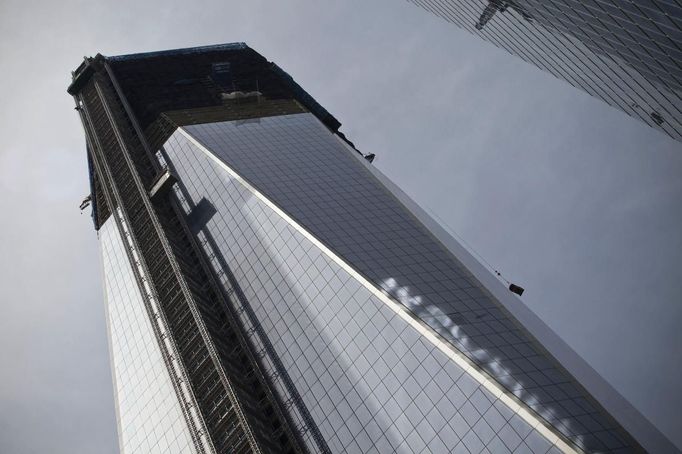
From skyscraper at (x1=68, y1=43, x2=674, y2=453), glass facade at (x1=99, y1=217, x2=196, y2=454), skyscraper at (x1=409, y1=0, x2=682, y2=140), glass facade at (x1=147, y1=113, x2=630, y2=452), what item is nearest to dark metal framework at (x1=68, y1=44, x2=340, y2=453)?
skyscraper at (x1=68, y1=43, x2=674, y2=453)

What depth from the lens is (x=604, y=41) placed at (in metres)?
67.1

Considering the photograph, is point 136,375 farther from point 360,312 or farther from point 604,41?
point 604,41

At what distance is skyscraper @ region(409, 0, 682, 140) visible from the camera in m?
54.5

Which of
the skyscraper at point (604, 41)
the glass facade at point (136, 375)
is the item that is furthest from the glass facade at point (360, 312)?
the skyscraper at point (604, 41)

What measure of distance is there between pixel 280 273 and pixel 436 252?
63.4 ft

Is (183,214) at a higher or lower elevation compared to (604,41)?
lower

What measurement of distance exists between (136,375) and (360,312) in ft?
154

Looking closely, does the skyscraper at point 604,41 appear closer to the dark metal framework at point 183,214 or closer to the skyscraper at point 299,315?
the skyscraper at point 299,315

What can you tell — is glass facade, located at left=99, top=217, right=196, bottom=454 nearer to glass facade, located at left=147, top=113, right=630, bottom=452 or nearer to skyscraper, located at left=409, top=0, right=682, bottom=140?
glass facade, located at left=147, top=113, right=630, bottom=452

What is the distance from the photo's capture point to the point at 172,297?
106000mm

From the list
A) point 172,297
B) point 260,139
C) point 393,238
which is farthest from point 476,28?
point 172,297

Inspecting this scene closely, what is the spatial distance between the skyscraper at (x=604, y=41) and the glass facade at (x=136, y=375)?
61624 millimetres

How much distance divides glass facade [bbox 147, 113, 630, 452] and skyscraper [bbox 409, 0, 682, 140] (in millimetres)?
Answer: 26015

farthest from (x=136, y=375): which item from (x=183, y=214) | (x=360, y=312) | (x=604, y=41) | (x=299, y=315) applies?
(x=604, y=41)
